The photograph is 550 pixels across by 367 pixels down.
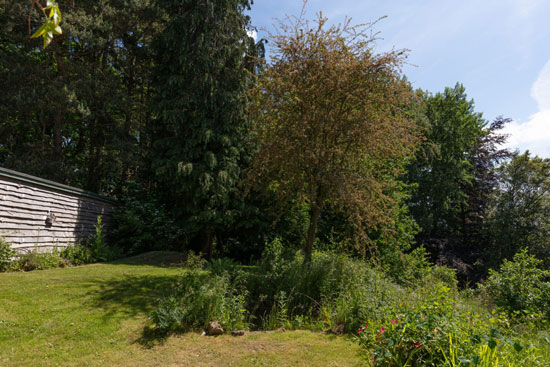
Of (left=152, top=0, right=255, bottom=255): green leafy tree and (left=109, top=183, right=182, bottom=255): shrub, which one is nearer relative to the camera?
(left=152, top=0, right=255, bottom=255): green leafy tree

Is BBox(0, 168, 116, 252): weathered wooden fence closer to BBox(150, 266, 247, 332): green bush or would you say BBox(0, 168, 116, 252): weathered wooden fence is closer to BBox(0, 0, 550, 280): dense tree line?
BBox(0, 0, 550, 280): dense tree line

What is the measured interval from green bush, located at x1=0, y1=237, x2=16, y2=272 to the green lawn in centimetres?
169

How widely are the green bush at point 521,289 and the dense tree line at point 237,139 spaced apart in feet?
6.35

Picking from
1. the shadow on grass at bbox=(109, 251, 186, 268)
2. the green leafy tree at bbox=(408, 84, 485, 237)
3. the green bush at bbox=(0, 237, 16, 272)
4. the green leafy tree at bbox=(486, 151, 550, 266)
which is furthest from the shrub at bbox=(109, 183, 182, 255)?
the green leafy tree at bbox=(486, 151, 550, 266)

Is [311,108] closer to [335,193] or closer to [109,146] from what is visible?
[335,193]

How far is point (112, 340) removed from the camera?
11.7 ft

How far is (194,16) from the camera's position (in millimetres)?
9562

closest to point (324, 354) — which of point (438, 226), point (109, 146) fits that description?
point (109, 146)

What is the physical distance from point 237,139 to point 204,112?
4.62 feet

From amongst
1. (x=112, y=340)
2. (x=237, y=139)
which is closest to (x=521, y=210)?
(x=237, y=139)

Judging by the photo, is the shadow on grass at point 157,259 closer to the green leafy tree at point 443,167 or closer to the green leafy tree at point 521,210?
the green leafy tree at point 443,167

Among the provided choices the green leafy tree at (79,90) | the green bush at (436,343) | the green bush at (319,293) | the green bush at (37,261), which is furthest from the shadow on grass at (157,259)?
the green bush at (436,343)

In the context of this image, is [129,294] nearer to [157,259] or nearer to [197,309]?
[197,309]

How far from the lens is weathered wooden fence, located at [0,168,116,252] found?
22.5 ft
